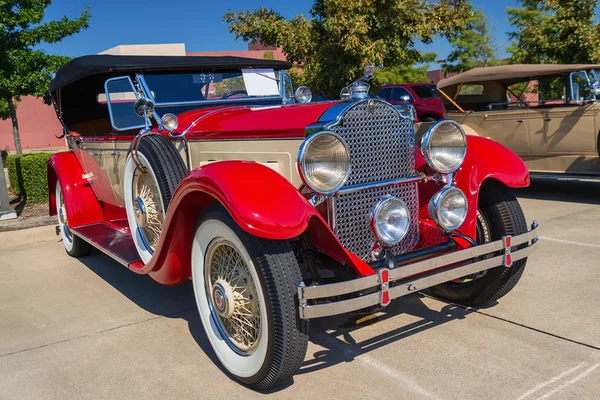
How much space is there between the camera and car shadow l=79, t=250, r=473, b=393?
9.68ft

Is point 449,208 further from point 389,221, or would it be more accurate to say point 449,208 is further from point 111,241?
point 111,241

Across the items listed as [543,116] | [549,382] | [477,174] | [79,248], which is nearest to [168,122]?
[477,174]

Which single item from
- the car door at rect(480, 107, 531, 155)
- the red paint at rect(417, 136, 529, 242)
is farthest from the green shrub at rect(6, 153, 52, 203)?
the car door at rect(480, 107, 531, 155)

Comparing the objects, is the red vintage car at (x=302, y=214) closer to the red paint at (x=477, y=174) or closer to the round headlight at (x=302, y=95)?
the red paint at (x=477, y=174)

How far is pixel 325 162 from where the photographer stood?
259cm

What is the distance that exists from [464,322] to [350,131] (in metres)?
1.44

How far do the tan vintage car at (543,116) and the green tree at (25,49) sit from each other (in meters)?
6.41

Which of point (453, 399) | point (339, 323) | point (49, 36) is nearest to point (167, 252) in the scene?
point (339, 323)

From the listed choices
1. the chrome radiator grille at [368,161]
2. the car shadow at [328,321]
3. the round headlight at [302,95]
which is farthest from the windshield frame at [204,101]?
the chrome radiator grille at [368,161]

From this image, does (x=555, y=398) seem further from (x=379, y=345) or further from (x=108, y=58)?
(x=108, y=58)

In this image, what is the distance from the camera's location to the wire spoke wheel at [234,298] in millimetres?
2633

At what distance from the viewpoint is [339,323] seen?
3387 millimetres

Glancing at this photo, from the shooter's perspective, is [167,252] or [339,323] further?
[339,323]

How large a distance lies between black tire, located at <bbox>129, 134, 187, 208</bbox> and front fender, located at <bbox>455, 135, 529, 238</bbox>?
1.73m
